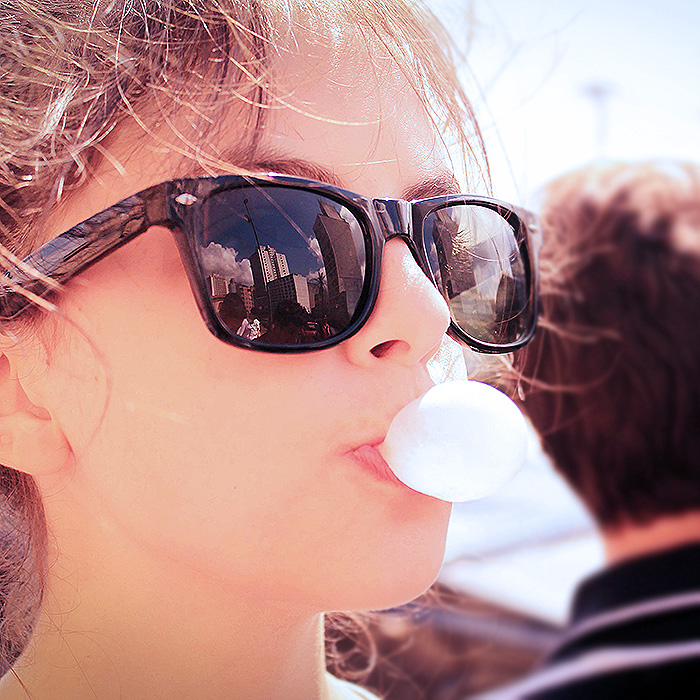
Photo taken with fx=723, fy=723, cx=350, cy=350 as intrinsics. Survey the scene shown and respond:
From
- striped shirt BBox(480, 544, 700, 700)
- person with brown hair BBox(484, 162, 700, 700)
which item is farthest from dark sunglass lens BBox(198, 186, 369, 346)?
person with brown hair BBox(484, 162, 700, 700)

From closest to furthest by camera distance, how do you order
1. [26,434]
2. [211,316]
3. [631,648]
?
[211,316], [26,434], [631,648]

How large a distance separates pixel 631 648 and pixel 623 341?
0.66 metres

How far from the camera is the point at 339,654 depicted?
159cm

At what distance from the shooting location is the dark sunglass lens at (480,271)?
32.2 inches

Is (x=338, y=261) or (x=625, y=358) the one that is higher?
(x=338, y=261)

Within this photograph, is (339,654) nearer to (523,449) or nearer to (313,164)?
(523,449)

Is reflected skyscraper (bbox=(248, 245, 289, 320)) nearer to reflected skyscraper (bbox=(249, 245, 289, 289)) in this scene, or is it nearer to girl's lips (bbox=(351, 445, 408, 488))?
reflected skyscraper (bbox=(249, 245, 289, 289))

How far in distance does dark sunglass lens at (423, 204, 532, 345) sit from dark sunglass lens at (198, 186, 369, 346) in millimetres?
137

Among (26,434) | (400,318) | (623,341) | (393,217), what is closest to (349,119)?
(393,217)

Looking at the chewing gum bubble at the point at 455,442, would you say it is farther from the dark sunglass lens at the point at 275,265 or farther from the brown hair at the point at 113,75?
Answer: the brown hair at the point at 113,75

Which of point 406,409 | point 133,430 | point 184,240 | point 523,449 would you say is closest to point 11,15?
point 184,240

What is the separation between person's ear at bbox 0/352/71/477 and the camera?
0.79m

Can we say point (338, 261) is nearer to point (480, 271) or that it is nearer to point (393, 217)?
point (393, 217)

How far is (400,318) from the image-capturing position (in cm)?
75
